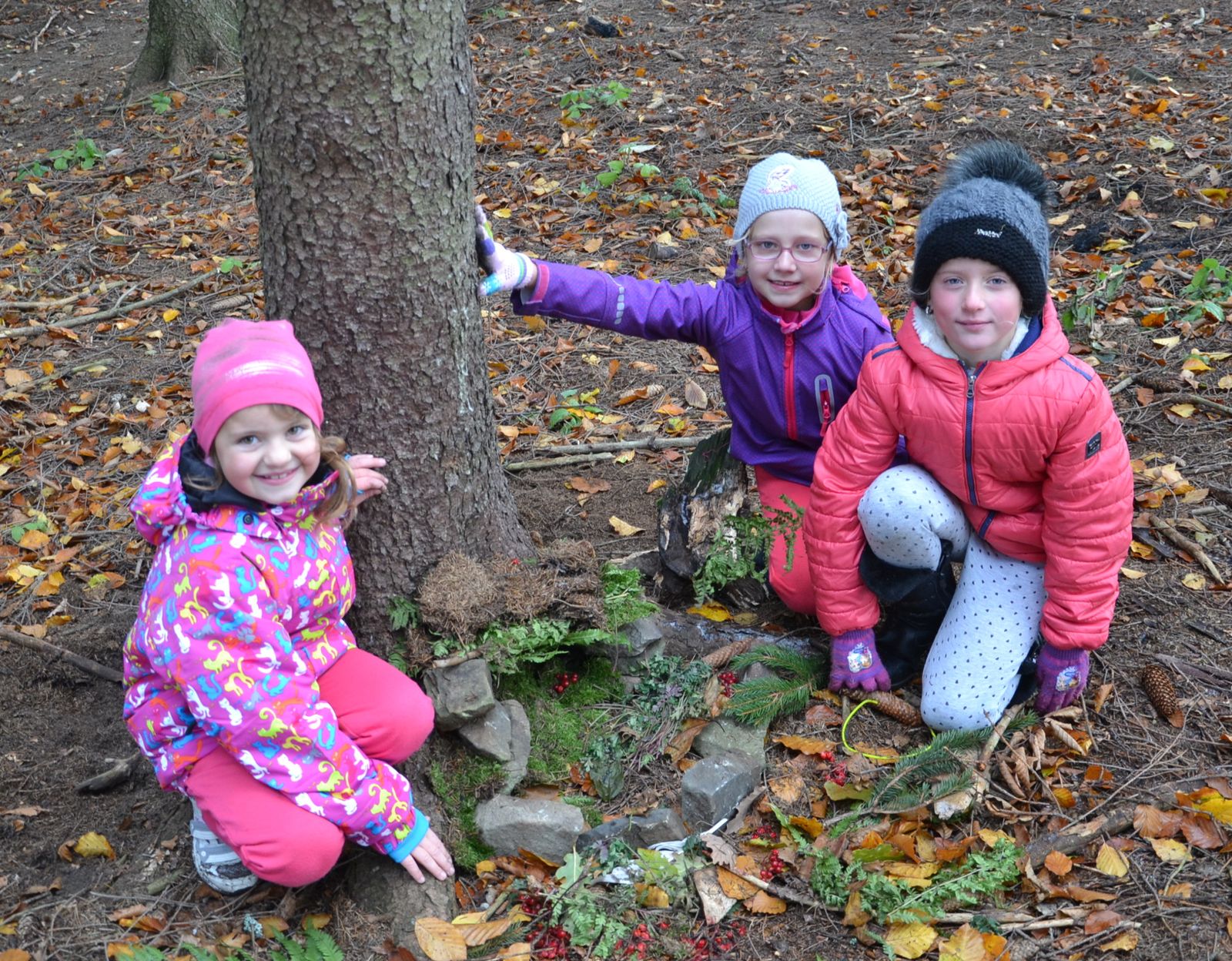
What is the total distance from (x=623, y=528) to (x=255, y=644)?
1.94 metres

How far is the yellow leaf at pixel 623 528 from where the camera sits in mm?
4156

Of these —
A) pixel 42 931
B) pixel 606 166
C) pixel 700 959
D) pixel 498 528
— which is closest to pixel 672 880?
pixel 700 959

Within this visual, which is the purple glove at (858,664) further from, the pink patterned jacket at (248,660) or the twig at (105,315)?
the twig at (105,315)

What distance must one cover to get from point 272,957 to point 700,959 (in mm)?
1062

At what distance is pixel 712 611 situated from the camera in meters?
3.71

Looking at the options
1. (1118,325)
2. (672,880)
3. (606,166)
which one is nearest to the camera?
(672,880)

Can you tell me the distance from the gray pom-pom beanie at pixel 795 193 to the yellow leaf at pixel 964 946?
2071 mm

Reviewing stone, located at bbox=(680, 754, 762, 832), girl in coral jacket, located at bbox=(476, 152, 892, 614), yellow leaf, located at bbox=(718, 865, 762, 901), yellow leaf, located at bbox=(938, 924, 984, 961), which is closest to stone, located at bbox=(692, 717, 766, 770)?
stone, located at bbox=(680, 754, 762, 832)

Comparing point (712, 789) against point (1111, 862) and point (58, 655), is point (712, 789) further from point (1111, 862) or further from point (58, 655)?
point (58, 655)

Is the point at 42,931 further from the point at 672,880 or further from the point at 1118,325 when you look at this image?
the point at 1118,325

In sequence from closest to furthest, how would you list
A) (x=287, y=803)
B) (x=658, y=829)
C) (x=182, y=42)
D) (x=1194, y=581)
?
1. (x=287, y=803)
2. (x=658, y=829)
3. (x=1194, y=581)
4. (x=182, y=42)

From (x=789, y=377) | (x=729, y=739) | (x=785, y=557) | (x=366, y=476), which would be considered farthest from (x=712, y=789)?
(x=789, y=377)

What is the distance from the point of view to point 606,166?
24.1ft

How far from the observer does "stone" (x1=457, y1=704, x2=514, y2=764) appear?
3.00 metres
